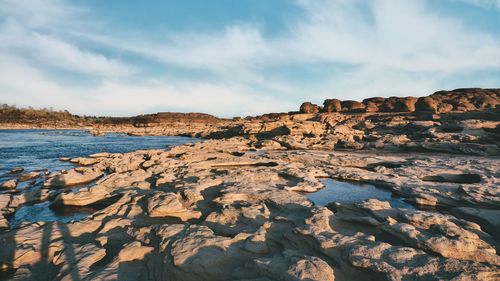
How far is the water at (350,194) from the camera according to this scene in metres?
13.5

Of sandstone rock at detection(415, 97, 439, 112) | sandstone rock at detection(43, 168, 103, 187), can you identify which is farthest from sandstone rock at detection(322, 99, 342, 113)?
sandstone rock at detection(43, 168, 103, 187)

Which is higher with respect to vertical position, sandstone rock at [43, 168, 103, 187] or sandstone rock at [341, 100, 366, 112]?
sandstone rock at [341, 100, 366, 112]

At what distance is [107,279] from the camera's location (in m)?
6.59

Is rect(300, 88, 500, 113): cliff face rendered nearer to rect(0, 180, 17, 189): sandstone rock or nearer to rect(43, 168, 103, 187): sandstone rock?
rect(43, 168, 103, 187): sandstone rock

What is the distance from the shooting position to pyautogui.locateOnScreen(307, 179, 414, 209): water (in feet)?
44.2

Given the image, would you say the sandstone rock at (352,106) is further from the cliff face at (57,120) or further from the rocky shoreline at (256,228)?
the cliff face at (57,120)

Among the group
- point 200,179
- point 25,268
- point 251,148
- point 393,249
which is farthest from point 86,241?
point 251,148

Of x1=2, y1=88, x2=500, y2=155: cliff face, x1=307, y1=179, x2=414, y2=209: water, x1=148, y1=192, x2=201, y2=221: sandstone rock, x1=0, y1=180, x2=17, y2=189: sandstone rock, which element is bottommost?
x1=0, y1=180, x2=17, y2=189: sandstone rock

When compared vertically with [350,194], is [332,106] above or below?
above

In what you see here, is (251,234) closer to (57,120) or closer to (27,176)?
(27,176)

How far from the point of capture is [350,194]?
14.7 m

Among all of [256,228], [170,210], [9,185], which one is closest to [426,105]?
[256,228]

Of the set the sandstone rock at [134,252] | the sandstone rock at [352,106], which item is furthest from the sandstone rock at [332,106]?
the sandstone rock at [134,252]

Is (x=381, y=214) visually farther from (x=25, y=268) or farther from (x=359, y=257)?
(x=25, y=268)
